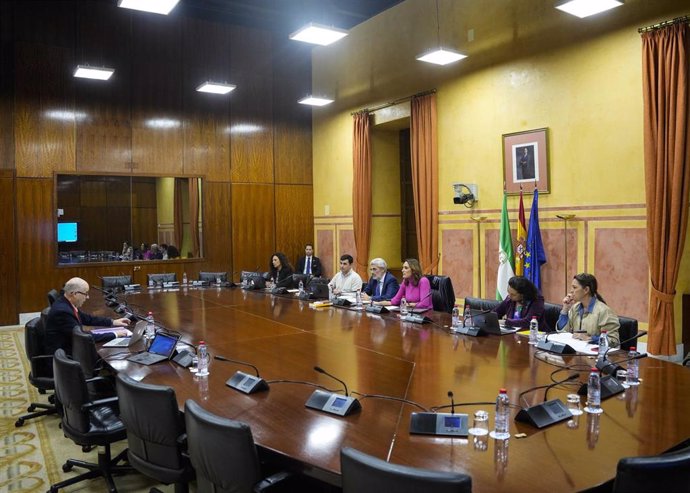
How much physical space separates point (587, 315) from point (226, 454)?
2.89 m

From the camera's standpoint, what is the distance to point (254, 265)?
10.9 metres

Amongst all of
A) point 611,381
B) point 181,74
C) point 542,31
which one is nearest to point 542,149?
point 542,31

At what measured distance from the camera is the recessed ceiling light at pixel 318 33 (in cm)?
621

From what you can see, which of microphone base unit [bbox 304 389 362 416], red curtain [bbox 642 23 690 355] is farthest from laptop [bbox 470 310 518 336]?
red curtain [bbox 642 23 690 355]

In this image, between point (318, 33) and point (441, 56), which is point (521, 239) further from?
point (318, 33)

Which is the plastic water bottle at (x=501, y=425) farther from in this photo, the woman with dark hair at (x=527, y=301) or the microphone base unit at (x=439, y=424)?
the woman with dark hair at (x=527, y=301)

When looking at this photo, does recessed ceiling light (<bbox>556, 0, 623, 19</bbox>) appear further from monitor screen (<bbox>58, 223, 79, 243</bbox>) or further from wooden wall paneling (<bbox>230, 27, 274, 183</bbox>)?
monitor screen (<bbox>58, 223, 79, 243</bbox>)

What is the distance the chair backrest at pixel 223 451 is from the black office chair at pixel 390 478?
438 millimetres

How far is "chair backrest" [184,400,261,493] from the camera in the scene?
195 centimetres

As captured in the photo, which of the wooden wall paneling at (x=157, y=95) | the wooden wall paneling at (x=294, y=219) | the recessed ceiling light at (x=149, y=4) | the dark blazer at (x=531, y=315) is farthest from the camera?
the wooden wall paneling at (x=294, y=219)

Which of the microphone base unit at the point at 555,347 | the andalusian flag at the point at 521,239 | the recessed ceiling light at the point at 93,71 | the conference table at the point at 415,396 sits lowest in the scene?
the conference table at the point at 415,396

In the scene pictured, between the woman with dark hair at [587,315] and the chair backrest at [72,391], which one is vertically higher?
the woman with dark hair at [587,315]

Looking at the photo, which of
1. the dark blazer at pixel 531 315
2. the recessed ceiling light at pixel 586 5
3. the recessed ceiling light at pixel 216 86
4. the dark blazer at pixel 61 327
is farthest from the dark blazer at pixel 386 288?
the recessed ceiling light at pixel 216 86

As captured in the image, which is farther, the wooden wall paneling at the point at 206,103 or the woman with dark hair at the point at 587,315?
the wooden wall paneling at the point at 206,103
